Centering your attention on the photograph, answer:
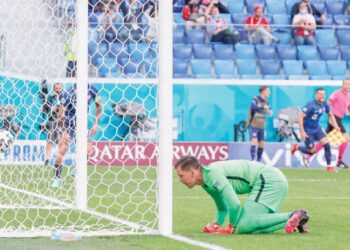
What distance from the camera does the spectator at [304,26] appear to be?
28.2 m

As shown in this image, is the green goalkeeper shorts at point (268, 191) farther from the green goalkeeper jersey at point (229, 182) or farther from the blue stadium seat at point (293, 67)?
the blue stadium seat at point (293, 67)

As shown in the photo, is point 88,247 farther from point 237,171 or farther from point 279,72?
point 279,72

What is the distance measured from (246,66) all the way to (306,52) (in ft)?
6.17

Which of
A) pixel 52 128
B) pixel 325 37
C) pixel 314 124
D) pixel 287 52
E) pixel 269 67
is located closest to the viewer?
pixel 52 128

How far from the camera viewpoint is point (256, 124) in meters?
24.5

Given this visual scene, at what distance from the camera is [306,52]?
1114 inches

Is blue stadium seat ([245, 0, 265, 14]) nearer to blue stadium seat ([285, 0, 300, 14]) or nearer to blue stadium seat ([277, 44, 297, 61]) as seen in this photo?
blue stadium seat ([285, 0, 300, 14])

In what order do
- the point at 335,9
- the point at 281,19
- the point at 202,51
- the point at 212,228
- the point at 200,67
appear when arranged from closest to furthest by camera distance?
the point at 212,228 → the point at 200,67 → the point at 202,51 → the point at 281,19 → the point at 335,9

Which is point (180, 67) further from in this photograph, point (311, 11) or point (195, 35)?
point (311, 11)

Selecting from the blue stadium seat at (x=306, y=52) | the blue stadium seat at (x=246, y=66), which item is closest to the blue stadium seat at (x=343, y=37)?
the blue stadium seat at (x=306, y=52)

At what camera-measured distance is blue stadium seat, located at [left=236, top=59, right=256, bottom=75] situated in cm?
2728

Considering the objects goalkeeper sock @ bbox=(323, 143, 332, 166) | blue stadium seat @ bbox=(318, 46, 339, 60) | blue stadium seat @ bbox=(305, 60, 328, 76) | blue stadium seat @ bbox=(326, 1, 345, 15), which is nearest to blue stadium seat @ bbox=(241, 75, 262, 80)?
blue stadium seat @ bbox=(305, 60, 328, 76)

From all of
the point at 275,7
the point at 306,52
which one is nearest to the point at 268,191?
the point at 306,52

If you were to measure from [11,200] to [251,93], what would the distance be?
540 inches
